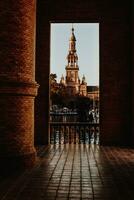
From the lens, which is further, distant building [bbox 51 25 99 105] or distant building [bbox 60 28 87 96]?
distant building [bbox 51 25 99 105]

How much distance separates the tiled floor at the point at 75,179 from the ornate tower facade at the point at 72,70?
10342 centimetres

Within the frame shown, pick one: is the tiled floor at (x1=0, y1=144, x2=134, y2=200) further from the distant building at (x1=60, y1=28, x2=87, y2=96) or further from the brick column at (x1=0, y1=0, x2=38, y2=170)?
the distant building at (x1=60, y1=28, x2=87, y2=96)

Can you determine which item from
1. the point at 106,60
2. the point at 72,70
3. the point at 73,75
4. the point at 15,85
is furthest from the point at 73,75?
the point at 15,85

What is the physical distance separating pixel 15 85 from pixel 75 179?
277 centimetres

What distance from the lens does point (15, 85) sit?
29.0 ft

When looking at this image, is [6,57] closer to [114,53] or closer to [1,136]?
[1,136]

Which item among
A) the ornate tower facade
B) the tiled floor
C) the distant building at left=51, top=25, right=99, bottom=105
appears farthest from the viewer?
the distant building at left=51, top=25, right=99, bottom=105

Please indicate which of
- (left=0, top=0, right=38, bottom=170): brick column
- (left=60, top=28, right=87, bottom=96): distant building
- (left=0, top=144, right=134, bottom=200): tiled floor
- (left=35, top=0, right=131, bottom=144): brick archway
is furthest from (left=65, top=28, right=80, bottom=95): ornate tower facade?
(left=0, top=0, right=38, bottom=170): brick column

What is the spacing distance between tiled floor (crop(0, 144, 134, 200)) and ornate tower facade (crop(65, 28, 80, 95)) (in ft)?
339

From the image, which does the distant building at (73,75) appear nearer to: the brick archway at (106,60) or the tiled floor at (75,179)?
the brick archway at (106,60)

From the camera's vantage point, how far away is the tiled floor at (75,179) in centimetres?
638

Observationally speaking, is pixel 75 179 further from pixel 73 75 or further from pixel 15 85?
pixel 73 75

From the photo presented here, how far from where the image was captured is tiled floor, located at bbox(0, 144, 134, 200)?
638 centimetres

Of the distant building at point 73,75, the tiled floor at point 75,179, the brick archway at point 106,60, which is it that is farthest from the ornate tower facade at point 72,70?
the tiled floor at point 75,179
